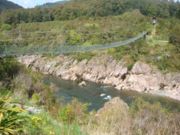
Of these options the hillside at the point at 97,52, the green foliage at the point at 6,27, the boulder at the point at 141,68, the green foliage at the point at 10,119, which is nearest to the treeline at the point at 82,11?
the hillside at the point at 97,52

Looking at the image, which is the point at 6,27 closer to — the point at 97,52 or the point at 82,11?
the point at 82,11

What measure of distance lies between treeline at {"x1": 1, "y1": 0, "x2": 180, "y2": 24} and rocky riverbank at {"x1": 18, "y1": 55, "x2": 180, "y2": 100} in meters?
15.4

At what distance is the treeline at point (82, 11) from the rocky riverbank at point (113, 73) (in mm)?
15402

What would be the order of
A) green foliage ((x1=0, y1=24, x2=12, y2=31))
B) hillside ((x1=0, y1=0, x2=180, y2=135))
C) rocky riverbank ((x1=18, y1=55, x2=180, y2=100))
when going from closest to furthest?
1. hillside ((x1=0, y1=0, x2=180, y2=135))
2. rocky riverbank ((x1=18, y1=55, x2=180, y2=100))
3. green foliage ((x1=0, y1=24, x2=12, y2=31))

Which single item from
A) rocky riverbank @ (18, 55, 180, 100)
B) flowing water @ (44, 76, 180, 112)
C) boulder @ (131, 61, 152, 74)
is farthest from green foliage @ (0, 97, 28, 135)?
boulder @ (131, 61, 152, 74)

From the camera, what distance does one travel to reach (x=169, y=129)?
336cm

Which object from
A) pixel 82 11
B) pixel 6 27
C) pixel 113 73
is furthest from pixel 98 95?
pixel 82 11

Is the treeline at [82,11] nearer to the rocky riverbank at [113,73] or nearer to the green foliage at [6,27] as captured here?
Answer: the green foliage at [6,27]

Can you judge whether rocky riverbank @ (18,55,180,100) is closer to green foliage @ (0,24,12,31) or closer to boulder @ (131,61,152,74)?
boulder @ (131,61,152,74)

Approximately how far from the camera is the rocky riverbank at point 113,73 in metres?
44.4

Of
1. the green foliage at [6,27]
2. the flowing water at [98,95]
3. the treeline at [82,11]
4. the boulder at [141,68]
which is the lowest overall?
the flowing water at [98,95]

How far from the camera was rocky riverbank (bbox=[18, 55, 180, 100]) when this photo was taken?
146 ft

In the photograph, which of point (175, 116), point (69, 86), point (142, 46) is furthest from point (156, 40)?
point (175, 116)

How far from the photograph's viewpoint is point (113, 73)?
48.2 meters
